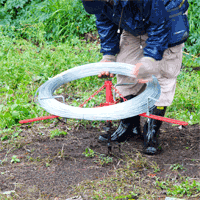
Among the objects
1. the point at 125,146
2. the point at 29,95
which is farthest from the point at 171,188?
the point at 29,95

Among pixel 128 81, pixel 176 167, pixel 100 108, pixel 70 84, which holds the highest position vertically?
pixel 100 108

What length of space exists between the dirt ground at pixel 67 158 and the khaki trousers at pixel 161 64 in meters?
0.53

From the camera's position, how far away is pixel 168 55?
9.15 feet

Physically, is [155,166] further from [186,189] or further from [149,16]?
[149,16]

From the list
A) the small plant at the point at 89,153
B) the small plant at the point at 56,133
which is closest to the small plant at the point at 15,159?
the small plant at the point at 56,133

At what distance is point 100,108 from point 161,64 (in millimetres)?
766

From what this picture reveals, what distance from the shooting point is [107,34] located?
9.45 feet

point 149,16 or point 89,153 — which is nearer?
point 149,16

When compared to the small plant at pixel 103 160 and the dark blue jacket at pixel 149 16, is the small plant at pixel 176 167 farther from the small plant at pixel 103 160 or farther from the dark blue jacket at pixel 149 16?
the dark blue jacket at pixel 149 16

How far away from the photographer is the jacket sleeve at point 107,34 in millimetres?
2842

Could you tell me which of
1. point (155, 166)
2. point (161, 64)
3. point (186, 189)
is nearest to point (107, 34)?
point (161, 64)

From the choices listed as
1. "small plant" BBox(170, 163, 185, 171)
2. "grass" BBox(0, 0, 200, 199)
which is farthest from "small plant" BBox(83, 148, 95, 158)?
"small plant" BBox(170, 163, 185, 171)

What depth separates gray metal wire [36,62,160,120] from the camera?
234 centimetres

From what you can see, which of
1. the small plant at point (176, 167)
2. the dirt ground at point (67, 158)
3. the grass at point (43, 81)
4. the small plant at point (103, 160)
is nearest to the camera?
the dirt ground at point (67, 158)
